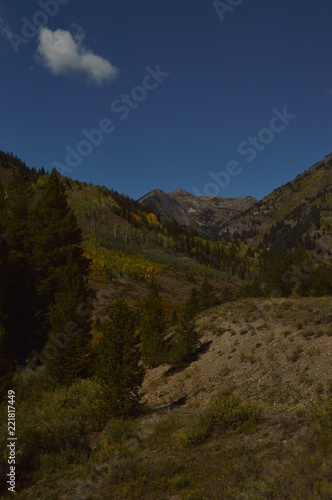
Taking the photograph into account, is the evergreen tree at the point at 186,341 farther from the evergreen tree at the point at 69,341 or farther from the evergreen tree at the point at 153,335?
the evergreen tree at the point at 69,341

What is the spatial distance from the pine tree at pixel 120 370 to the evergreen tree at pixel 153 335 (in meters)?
9.47

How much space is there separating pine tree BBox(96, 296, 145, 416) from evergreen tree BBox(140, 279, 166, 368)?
9.47 metres

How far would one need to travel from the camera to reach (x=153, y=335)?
25.9 metres

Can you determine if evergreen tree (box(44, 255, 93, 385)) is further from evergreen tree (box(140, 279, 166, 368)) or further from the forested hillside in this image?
evergreen tree (box(140, 279, 166, 368))

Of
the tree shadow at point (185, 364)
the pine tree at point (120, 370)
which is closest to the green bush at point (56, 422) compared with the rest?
the pine tree at point (120, 370)

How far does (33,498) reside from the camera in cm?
915

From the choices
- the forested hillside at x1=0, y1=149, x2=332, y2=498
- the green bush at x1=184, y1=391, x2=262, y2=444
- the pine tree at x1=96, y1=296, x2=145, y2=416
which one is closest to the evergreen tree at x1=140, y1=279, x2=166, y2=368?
the forested hillside at x1=0, y1=149, x2=332, y2=498

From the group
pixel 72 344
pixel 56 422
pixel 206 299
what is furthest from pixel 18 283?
pixel 206 299

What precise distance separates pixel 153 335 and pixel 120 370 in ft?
39.2

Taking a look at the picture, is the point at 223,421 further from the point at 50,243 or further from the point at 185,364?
the point at 50,243

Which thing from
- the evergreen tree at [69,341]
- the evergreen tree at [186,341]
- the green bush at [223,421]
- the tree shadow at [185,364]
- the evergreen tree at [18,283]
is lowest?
the green bush at [223,421]

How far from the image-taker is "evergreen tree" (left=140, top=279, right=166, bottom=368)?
2455 cm

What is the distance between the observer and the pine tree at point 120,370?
1410 cm

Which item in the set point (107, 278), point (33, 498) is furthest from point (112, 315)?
point (107, 278)
